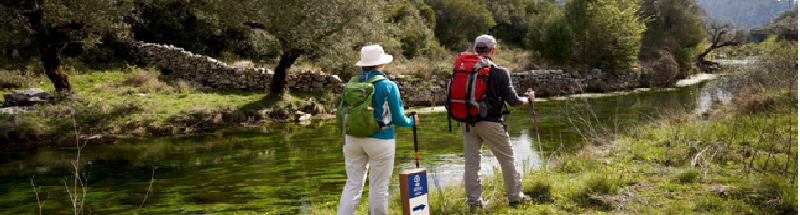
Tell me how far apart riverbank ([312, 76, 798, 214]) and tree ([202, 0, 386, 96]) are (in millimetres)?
9784

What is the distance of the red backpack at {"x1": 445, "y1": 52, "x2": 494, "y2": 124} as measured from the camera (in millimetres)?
5140

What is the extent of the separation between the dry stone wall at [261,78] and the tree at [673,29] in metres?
11.2

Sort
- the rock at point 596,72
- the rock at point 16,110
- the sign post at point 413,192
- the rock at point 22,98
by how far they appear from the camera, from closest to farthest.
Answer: the sign post at point 413,192 < the rock at point 16,110 < the rock at point 22,98 < the rock at point 596,72

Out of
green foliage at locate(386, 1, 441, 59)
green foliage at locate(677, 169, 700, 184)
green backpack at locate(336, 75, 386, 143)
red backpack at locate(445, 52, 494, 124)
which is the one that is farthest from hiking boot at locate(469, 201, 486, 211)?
green foliage at locate(386, 1, 441, 59)

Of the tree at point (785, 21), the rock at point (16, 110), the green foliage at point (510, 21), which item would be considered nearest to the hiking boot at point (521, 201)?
the tree at point (785, 21)

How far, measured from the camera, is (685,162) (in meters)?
7.46

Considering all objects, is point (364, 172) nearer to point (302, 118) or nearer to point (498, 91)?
point (498, 91)

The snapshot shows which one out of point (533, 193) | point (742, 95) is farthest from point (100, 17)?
point (742, 95)

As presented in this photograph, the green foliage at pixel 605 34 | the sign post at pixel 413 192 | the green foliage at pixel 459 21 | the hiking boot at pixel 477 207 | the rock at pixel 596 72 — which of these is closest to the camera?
the sign post at pixel 413 192

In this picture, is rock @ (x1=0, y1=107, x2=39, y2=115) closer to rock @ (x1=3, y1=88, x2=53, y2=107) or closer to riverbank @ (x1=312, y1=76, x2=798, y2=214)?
rock @ (x1=3, y1=88, x2=53, y2=107)

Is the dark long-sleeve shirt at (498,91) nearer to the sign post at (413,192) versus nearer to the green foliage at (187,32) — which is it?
the sign post at (413,192)

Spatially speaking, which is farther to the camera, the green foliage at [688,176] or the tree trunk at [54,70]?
the tree trunk at [54,70]

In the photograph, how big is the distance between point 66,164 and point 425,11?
26471 millimetres

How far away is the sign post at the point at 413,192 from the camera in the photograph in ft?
15.1
